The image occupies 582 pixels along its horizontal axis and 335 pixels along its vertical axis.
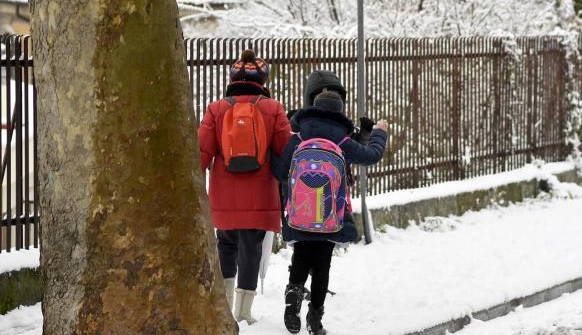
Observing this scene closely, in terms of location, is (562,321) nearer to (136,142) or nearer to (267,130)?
(267,130)

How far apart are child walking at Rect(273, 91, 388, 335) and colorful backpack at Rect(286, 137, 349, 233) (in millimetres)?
107

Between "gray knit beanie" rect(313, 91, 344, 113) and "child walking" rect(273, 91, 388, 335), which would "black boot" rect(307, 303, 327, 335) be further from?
"gray knit beanie" rect(313, 91, 344, 113)

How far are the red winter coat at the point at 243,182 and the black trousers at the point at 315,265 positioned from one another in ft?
0.79

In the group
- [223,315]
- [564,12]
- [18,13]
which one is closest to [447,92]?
[564,12]

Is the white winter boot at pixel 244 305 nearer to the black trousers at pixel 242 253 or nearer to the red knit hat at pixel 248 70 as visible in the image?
the black trousers at pixel 242 253

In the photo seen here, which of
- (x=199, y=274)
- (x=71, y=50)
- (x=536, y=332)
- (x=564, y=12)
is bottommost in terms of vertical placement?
(x=536, y=332)

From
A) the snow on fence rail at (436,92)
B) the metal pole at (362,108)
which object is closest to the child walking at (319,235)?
the snow on fence rail at (436,92)

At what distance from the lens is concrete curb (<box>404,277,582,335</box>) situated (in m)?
8.29

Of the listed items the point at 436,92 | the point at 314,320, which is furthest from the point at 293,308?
the point at 436,92

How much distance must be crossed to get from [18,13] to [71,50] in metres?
22.0

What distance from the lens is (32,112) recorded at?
29.8ft

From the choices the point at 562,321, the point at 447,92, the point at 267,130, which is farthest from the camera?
the point at 447,92

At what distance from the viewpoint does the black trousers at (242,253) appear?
7.63 meters

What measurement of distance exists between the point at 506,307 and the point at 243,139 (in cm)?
293
